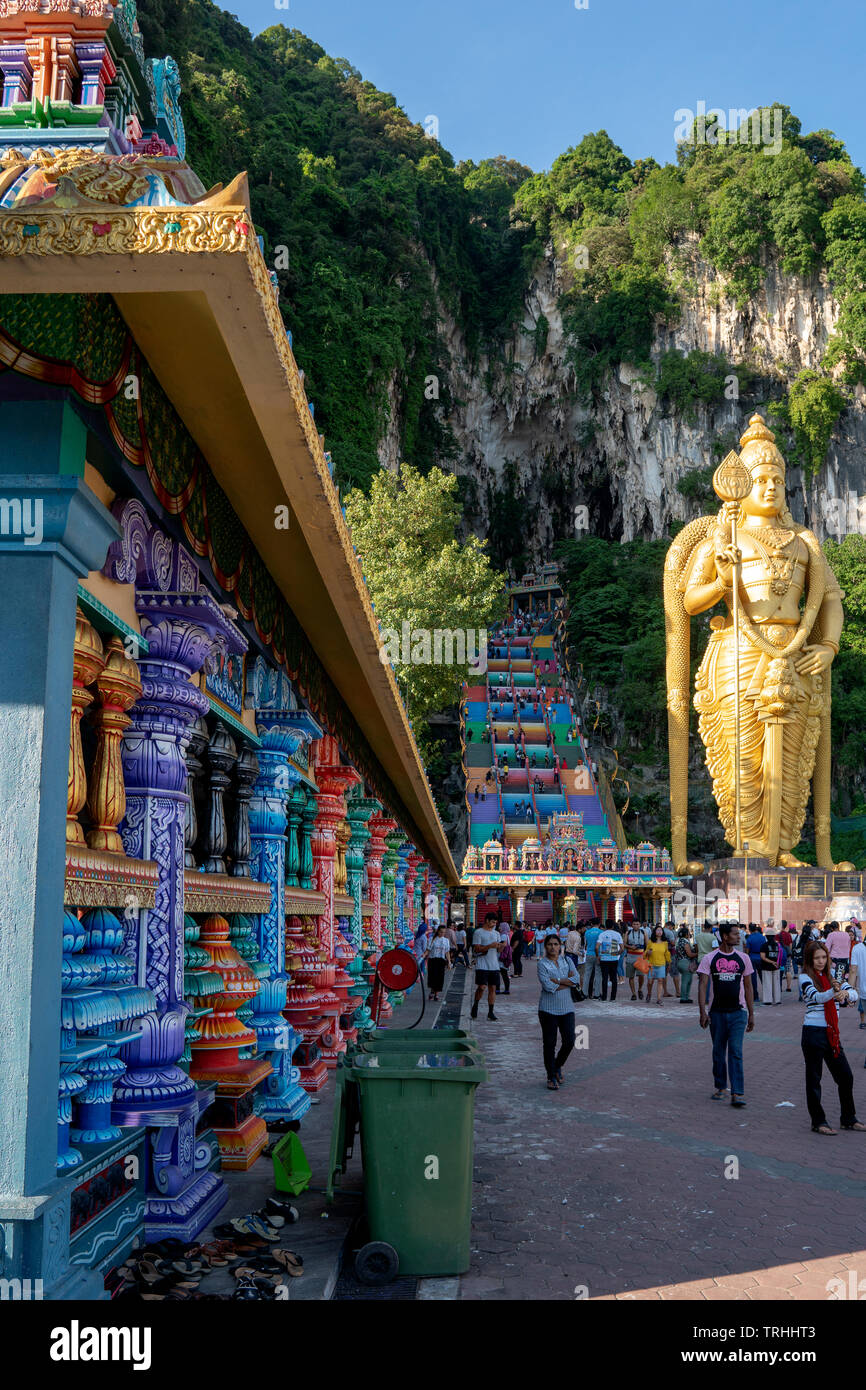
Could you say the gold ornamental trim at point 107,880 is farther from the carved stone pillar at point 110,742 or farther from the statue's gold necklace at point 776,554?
the statue's gold necklace at point 776,554

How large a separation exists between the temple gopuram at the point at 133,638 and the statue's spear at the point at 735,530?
854 inches

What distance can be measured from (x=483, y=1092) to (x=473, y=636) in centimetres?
2129

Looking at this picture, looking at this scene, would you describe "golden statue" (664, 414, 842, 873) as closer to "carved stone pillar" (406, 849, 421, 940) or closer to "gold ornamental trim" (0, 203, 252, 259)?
"carved stone pillar" (406, 849, 421, 940)

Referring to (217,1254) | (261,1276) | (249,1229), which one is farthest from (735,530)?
(261,1276)

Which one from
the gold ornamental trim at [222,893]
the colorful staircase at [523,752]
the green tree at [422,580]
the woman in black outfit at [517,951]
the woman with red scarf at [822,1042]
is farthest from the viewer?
the colorful staircase at [523,752]

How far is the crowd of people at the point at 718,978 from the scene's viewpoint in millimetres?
7488

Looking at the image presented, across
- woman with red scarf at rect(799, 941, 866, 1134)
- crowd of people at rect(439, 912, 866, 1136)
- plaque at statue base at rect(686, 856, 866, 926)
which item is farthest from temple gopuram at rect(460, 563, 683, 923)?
woman with red scarf at rect(799, 941, 866, 1134)

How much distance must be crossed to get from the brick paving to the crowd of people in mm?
358

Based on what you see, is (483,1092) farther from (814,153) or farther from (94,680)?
(814,153)

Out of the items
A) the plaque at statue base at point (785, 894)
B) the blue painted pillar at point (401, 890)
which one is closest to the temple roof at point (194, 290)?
the blue painted pillar at point (401, 890)

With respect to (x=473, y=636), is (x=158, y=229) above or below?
below
